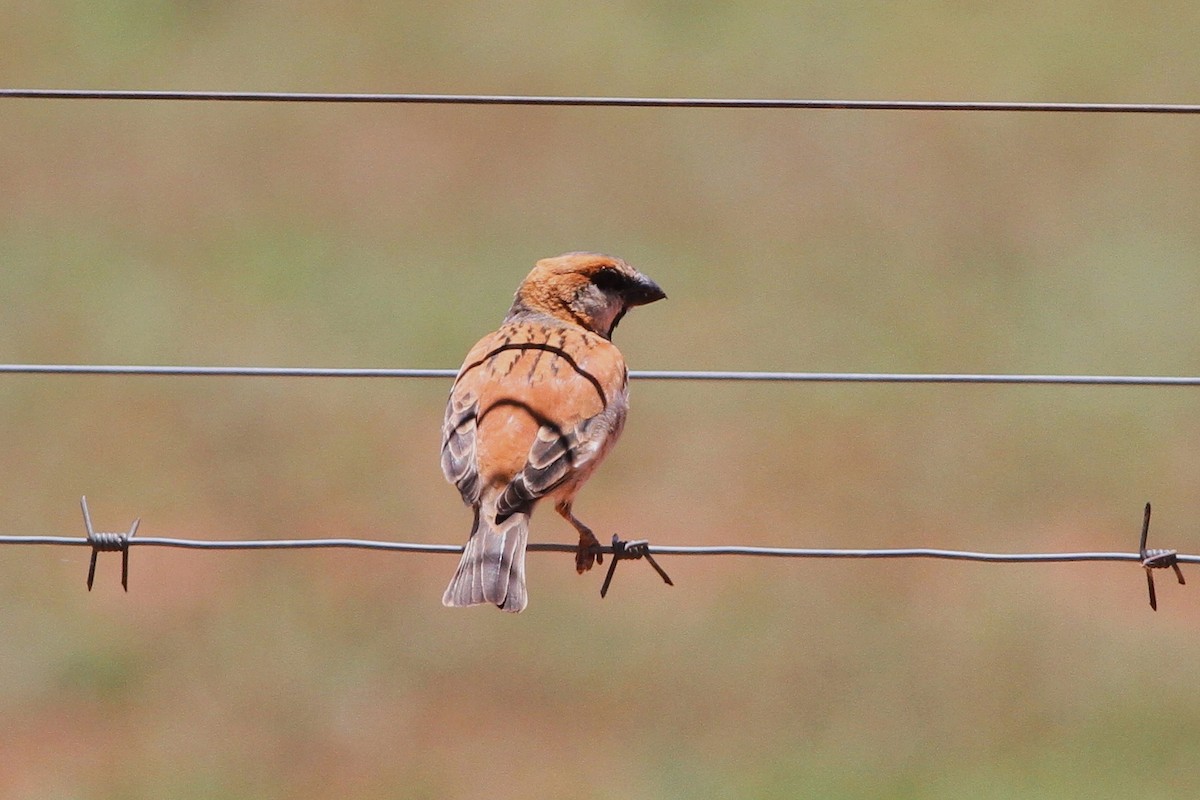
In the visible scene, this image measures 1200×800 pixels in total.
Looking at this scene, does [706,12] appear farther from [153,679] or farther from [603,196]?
[153,679]

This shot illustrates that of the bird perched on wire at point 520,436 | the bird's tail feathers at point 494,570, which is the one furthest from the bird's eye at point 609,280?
the bird's tail feathers at point 494,570

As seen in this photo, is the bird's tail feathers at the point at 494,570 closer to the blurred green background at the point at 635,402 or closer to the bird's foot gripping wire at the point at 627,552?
the bird's foot gripping wire at the point at 627,552

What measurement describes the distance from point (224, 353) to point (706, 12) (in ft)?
36.4

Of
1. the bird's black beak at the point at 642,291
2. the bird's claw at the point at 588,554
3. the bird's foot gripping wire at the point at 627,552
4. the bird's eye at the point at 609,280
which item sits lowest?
the bird's foot gripping wire at the point at 627,552

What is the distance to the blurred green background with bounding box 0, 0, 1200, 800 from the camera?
14.5 m

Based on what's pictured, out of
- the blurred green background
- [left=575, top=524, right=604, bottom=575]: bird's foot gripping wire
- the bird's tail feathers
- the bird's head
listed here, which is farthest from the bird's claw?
the blurred green background

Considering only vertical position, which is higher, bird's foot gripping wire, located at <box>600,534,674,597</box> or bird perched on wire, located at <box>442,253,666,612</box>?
bird perched on wire, located at <box>442,253,666,612</box>

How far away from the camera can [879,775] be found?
14.1 meters

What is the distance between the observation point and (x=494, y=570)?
6910 mm

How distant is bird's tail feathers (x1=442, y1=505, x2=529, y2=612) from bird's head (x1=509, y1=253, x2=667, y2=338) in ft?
5.24

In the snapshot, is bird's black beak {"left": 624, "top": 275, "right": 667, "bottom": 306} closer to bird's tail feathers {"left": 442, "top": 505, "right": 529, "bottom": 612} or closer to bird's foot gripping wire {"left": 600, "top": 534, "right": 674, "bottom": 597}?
bird's tail feathers {"left": 442, "top": 505, "right": 529, "bottom": 612}

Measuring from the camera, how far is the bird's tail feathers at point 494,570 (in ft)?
22.5

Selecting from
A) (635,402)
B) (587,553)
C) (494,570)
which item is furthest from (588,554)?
(635,402)

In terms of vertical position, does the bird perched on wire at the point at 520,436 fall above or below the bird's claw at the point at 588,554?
above
